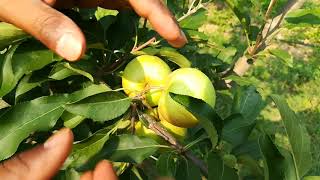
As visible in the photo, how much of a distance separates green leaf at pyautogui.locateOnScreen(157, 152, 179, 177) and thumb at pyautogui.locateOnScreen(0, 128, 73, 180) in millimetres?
315

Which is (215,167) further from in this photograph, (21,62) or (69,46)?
(21,62)

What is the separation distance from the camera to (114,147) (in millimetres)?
1139

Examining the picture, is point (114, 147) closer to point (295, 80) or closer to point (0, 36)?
point (0, 36)

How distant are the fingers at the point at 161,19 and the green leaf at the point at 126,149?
29 cm

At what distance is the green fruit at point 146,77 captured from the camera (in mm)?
1316

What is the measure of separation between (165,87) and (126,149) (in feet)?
0.81

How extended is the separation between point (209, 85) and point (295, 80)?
2959 mm

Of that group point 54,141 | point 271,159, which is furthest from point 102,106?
point 271,159

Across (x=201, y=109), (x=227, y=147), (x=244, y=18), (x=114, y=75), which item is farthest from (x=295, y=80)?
(x=201, y=109)

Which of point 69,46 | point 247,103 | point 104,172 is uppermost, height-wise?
point 69,46

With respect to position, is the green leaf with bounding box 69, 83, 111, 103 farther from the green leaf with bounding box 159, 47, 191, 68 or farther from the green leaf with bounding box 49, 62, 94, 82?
the green leaf with bounding box 159, 47, 191, 68

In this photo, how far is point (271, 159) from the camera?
39.0 inches

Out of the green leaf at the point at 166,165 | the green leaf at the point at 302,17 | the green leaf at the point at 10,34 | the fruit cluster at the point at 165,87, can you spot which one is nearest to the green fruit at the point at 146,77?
the fruit cluster at the point at 165,87

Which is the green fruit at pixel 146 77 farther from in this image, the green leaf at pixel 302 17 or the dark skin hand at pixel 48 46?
the green leaf at pixel 302 17
